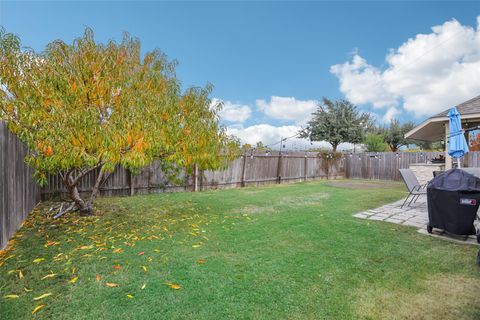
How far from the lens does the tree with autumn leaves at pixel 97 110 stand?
11.5ft

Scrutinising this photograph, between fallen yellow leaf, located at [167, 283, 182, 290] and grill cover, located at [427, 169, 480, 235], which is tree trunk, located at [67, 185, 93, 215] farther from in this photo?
grill cover, located at [427, 169, 480, 235]

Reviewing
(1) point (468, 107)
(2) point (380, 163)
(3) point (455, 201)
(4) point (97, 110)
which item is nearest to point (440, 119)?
→ (1) point (468, 107)

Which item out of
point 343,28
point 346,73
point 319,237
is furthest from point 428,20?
point 319,237

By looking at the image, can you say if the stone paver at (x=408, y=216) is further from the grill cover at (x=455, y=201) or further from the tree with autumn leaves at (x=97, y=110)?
the tree with autumn leaves at (x=97, y=110)

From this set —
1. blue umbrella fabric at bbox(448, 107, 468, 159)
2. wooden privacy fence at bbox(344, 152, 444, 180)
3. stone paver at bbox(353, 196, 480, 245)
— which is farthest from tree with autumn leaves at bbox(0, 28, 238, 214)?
wooden privacy fence at bbox(344, 152, 444, 180)

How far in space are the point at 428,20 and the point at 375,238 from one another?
10.4 meters

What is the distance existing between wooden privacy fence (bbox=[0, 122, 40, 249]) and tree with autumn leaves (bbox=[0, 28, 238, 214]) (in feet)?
0.82

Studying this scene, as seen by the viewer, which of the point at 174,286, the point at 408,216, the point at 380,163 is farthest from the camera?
the point at 380,163

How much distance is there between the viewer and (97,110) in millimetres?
3914

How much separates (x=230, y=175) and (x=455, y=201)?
803cm

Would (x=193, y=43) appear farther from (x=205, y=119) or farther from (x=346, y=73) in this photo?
(x=346, y=73)

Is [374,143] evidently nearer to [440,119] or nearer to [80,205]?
[440,119]

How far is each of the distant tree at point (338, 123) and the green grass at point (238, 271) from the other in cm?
2001

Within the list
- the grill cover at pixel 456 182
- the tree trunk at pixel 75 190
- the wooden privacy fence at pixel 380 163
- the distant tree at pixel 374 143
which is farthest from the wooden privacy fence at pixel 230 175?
the distant tree at pixel 374 143
